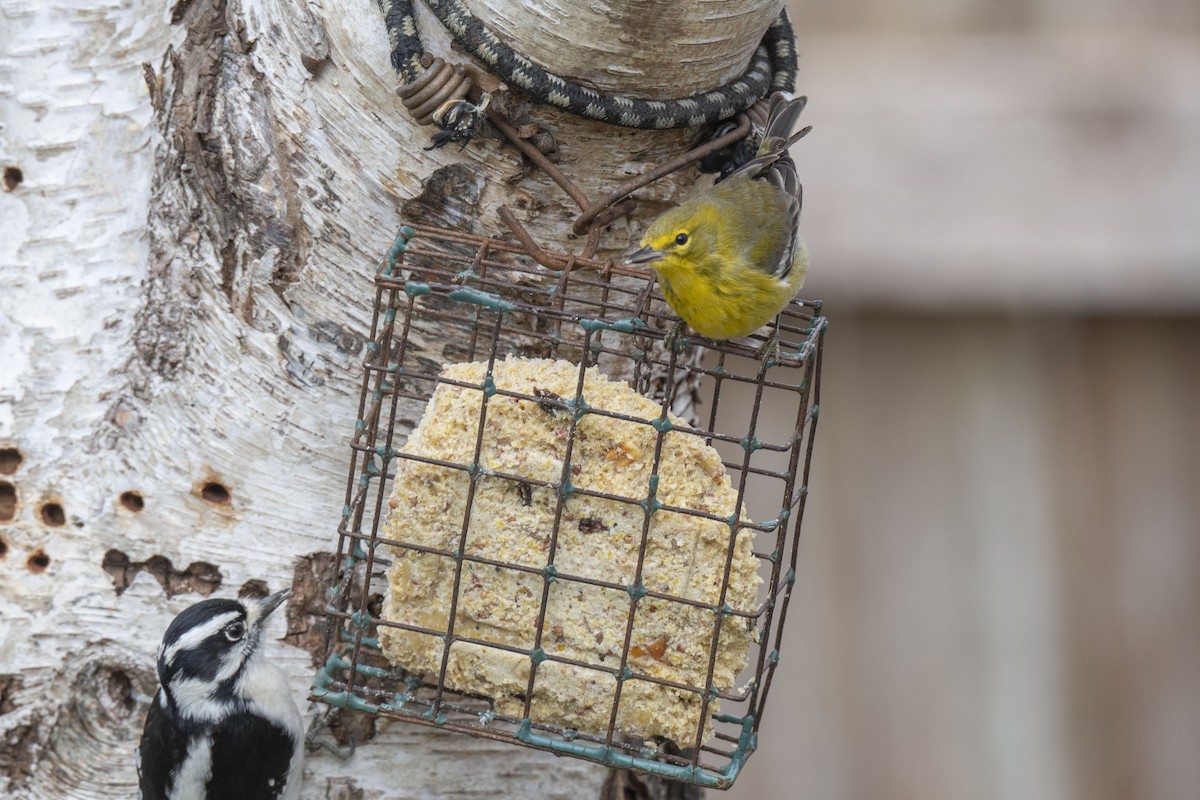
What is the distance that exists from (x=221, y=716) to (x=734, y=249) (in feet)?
6.23

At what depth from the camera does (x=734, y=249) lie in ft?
9.49

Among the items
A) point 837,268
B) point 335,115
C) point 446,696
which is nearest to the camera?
point 335,115

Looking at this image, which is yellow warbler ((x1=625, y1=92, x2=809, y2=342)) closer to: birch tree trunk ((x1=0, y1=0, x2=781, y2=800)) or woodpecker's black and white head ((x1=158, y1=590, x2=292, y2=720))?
birch tree trunk ((x1=0, y1=0, x2=781, y2=800))

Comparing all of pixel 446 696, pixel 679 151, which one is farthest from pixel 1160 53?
pixel 446 696

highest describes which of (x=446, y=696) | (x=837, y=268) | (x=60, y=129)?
(x=837, y=268)

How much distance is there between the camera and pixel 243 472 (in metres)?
3.08

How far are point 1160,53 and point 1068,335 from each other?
3.51 ft

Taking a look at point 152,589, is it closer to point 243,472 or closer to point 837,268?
point 243,472

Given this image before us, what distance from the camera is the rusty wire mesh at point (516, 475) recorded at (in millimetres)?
2502

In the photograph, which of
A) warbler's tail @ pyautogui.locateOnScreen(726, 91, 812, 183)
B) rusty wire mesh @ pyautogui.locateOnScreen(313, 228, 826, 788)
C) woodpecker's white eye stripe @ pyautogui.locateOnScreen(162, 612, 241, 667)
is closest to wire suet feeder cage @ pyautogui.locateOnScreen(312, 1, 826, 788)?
rusty wire mesh @ pyautogui.locateOnScreen(313, 228, 826, 788)

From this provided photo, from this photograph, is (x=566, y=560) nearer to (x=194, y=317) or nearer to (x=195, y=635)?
(x=195, y=635)

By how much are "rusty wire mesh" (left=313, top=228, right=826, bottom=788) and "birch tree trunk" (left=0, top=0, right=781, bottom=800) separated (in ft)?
0.44

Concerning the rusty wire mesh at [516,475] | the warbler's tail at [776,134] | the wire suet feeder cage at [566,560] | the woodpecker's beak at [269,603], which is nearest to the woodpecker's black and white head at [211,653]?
the woodpecker's beak at [269,603]

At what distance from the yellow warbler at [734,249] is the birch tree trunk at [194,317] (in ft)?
0.66
